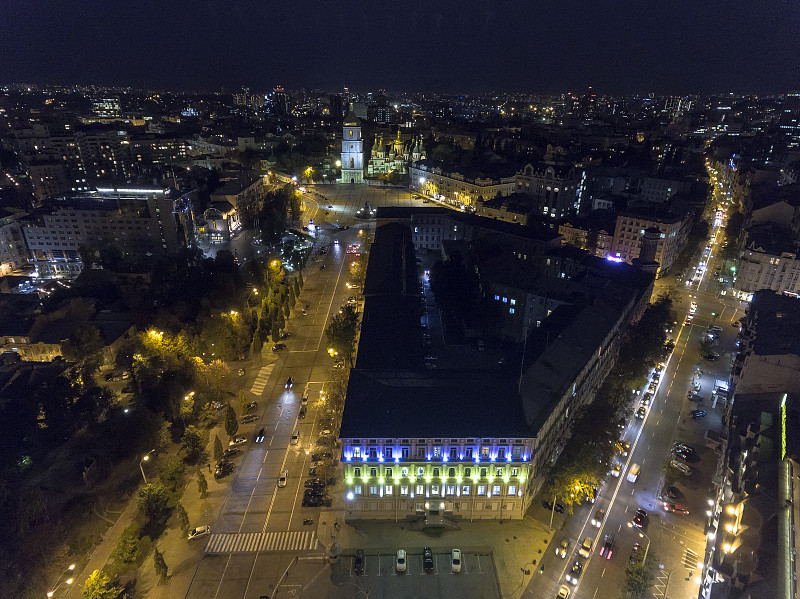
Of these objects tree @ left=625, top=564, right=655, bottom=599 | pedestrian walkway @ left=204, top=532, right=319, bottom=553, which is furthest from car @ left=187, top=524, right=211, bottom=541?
tree @ left=625, top=564, right=655, bottom=599

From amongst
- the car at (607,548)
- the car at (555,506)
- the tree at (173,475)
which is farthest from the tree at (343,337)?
the car at (607,548)

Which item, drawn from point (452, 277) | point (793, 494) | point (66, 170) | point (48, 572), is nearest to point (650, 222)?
point (452, 277)

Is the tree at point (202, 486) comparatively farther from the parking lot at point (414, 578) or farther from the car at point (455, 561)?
the car at point (455, 561)

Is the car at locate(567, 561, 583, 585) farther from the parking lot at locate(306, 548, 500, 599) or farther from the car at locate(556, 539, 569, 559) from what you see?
the parking lot at locate(306, 548, 500, 599)

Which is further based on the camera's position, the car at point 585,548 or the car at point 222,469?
the car at point 222,469

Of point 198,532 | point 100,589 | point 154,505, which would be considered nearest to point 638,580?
point 198,532
